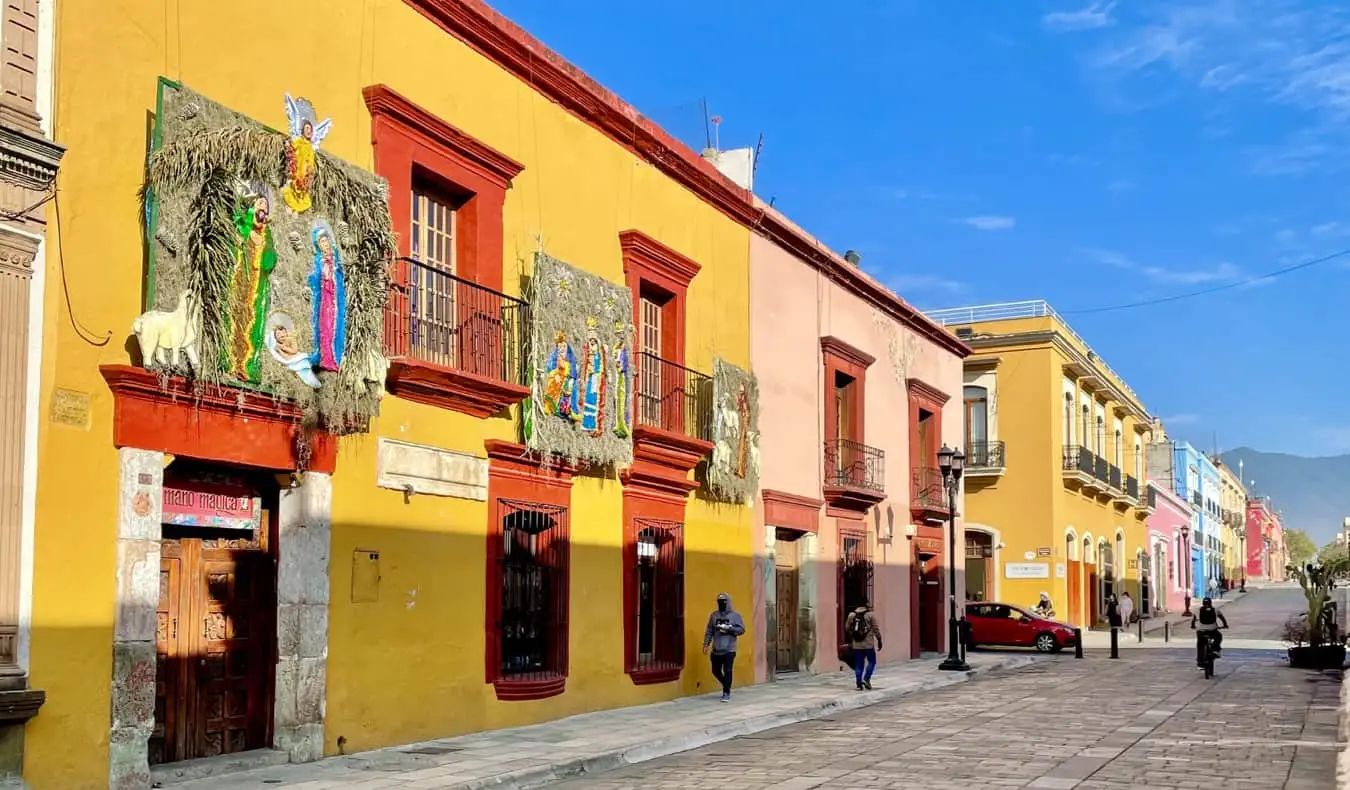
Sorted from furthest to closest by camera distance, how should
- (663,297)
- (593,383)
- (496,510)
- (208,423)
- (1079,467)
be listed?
1. (1079,467)
2. (663,297)
3. (593,383)
4. (496,510)
5. (208,423)

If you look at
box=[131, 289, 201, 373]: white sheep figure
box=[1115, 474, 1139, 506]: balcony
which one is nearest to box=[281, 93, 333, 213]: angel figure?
box=[131, 289, 201, 373]: white sheep figure

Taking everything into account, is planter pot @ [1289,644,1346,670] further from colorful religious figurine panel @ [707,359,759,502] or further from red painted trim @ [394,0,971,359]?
colorful religious figurine panel @ [707,359,759,502]

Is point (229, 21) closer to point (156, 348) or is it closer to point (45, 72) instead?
point (45, 72)

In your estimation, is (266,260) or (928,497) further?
(928,497)

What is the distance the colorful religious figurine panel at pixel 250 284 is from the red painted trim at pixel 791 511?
35.3ft

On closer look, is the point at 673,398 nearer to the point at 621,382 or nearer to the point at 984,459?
the point at 621,382

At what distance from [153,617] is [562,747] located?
13.5 feet

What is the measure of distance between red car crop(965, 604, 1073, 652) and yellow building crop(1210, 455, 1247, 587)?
5832 cm

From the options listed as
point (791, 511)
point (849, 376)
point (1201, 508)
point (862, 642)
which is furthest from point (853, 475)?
point (1201, 508)

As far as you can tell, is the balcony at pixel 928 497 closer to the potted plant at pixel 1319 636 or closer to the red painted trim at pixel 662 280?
the potted plant at pixel 1319 636

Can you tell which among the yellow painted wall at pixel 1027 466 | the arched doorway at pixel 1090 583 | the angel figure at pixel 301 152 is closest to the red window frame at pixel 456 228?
the angel figure at pixel 301 152

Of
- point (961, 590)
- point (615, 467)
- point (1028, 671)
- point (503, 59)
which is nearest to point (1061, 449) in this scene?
point (961, 590)

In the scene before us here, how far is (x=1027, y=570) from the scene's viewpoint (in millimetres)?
38062

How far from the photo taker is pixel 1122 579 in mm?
48906
